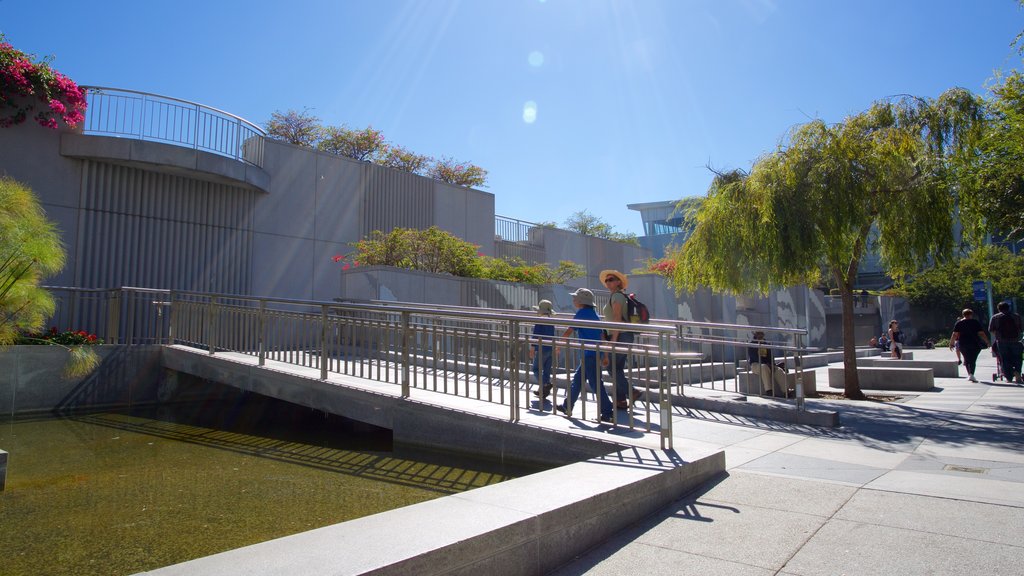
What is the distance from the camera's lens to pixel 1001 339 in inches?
574

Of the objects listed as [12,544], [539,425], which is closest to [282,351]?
[539,425]

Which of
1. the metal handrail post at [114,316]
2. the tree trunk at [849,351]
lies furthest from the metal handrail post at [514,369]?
the metal handrail post at [114,316]

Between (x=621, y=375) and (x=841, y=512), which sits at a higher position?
(x=621, y=375)

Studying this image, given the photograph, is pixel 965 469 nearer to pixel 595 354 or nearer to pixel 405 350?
pixel 595 354

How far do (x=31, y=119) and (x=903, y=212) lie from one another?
16915 millimetres

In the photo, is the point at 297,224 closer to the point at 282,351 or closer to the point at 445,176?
the point at 282,351

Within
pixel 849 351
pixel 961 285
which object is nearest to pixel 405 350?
pixel 849 351

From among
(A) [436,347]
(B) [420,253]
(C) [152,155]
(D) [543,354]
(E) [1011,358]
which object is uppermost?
(C) [152,155]

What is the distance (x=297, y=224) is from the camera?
18.8m

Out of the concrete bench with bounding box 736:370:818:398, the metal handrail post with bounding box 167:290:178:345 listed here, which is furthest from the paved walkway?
the metal handrail post with bounding box 167:290:178:345

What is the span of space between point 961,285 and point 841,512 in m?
42.9

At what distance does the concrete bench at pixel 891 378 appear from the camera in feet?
44.5

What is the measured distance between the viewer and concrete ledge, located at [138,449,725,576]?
9.32 feet

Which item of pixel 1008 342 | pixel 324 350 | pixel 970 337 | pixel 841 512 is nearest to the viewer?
pixel 841 512
